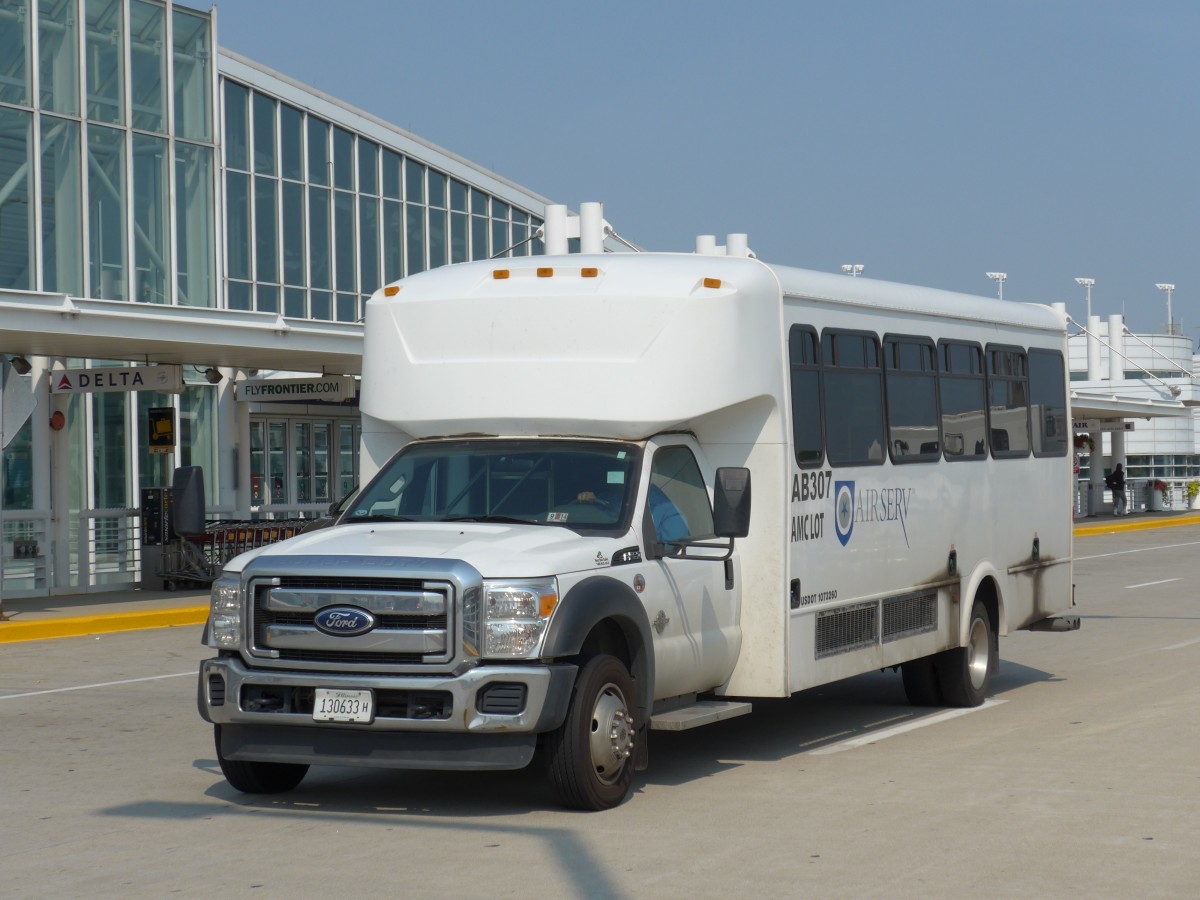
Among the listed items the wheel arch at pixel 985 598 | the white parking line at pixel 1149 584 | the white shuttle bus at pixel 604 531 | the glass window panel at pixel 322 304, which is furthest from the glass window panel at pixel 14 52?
the wheel arch at pixel 985 598

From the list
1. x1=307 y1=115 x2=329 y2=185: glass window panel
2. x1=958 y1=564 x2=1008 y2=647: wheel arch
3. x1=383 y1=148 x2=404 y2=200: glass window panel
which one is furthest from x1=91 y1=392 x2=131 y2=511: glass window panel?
x1=958 y1=564 x2=1008 y2=647: wheel arch

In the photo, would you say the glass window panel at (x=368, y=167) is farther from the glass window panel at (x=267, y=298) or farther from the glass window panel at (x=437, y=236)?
the glass window panel at (x=267, y=298)

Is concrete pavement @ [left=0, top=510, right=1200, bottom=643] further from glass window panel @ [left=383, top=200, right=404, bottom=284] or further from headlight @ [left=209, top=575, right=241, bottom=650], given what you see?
glass window panel @ [left=383, top=200, right=404, bottom=284]

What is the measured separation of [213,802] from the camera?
9.31 meters

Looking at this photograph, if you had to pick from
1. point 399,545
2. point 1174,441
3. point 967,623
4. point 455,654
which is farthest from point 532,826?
point 1174,441

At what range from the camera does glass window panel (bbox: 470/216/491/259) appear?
135ft

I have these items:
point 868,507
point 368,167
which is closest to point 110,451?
point 368,167

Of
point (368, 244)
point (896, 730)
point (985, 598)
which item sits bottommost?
point (896, 730)

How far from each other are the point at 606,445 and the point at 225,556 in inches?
665

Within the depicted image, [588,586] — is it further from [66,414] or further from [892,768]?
[66,414]

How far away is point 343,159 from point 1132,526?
22.8 metres

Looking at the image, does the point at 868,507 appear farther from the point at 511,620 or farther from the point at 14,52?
the point at 14,52

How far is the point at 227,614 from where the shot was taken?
8898 mm

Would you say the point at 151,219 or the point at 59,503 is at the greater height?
the point at 151,219
